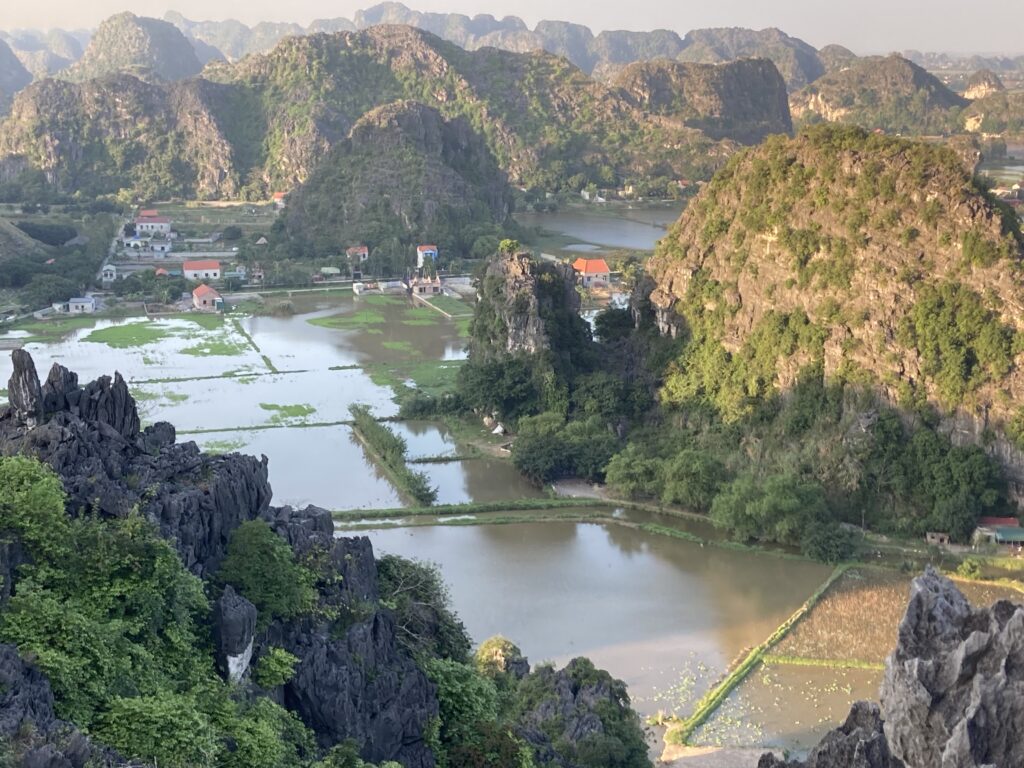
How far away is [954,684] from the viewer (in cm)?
1154

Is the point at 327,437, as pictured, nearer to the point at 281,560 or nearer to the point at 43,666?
the point at 281,560

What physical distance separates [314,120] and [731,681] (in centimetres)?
8657

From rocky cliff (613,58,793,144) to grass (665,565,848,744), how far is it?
105 m

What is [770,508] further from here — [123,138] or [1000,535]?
[123,138]

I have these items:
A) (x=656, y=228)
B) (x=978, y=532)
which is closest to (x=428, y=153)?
(x=656, y=228)

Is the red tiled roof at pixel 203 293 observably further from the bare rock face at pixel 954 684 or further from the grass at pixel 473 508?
the bare rock face at pixel 954 684

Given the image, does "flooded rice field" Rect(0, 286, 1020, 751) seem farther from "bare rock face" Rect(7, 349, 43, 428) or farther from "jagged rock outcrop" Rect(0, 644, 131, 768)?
"jagged rock outcrop" Rect(0, 644, 131, 768)

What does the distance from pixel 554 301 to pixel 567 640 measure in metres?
17.8

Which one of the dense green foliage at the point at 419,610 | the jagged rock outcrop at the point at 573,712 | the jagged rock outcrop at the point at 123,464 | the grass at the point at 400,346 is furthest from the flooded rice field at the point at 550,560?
the jagged rock outcrop at the point at 123,464

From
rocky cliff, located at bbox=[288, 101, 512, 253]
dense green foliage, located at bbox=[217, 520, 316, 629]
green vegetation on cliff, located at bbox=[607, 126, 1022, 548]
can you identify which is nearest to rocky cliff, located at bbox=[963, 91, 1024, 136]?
rocky cliff, located at bbox=[288, 101, 512, 253]

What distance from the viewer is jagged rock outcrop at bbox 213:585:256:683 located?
563 inches

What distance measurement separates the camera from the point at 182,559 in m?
14.9

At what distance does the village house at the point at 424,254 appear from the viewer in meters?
70.9

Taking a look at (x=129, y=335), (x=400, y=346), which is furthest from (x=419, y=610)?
(x=129, y=335)
